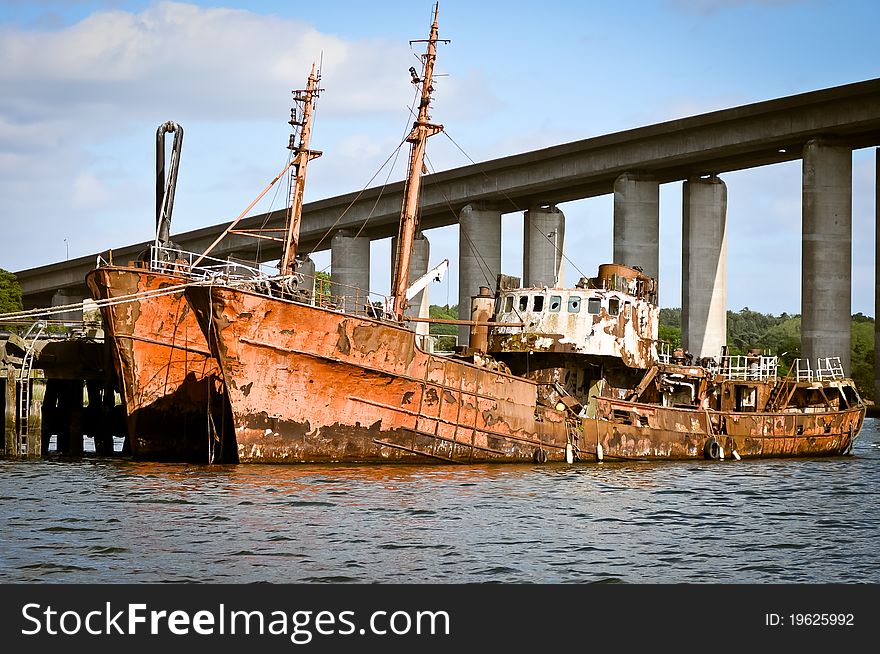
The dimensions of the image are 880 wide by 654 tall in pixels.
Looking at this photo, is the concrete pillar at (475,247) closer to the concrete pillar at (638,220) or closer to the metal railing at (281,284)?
the concrete pillar at (638,220)

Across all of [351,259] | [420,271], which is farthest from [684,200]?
[351,259]

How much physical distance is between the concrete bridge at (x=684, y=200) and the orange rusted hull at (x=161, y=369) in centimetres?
3569

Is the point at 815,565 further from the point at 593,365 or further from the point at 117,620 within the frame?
the point at 593,365

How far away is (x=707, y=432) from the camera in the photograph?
3747 cm

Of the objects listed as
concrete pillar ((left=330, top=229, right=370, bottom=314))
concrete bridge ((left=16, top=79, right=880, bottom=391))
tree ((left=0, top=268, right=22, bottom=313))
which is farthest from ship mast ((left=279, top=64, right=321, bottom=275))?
tree ((left=0, top=268, right=22, bottom=313))

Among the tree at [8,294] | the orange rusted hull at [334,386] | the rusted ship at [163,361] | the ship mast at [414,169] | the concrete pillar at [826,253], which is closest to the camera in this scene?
the orange rusted hull at [334,386]

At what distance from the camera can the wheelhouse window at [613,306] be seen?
3538 cm

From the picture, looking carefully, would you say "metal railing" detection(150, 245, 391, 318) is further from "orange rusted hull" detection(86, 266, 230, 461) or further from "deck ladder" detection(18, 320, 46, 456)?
"deck ladder" detection(18, 320, 46, 456)

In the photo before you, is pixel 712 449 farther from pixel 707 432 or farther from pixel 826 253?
pixel 826 253

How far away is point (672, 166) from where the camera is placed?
6738cm

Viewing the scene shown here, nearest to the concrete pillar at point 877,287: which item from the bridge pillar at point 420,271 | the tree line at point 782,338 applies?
the tree line at point 782,338

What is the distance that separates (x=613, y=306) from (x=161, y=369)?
13175 mm

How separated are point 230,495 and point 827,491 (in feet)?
48.1

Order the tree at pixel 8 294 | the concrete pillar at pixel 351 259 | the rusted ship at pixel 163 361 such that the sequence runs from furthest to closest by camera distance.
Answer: the tree at pixel 8 294, the concrete pillar at pixel 351 259, the rusted ship at pixel 163 361
